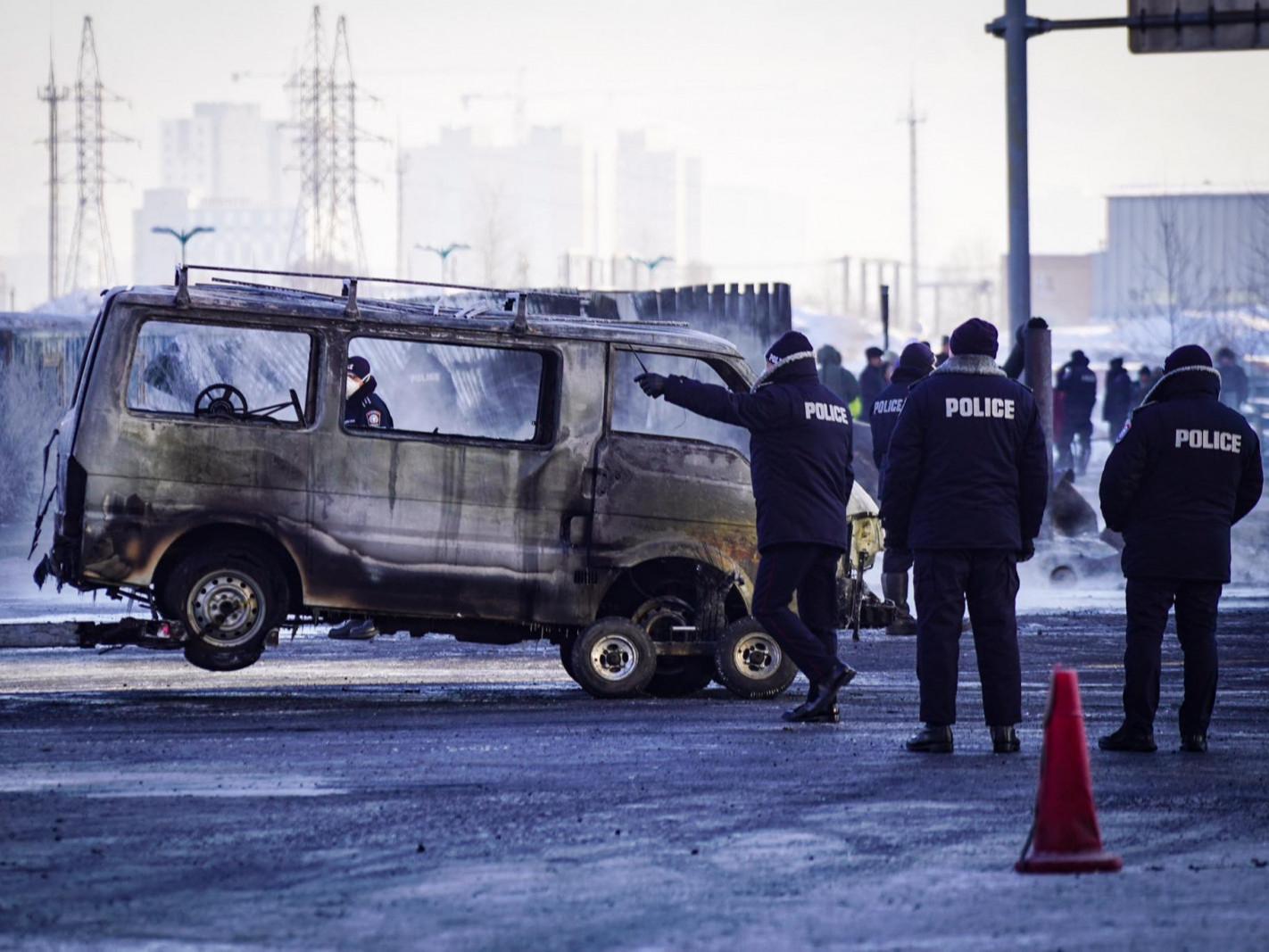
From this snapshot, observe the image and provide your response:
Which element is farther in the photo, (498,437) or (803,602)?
(498,437)

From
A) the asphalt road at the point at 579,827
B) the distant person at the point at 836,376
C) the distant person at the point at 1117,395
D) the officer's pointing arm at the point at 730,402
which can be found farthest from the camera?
the distant person at the point at 1117,395

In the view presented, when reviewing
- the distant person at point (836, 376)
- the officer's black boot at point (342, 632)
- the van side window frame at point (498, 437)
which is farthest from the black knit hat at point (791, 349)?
the distant person at point (836, 376)

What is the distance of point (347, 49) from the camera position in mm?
91312

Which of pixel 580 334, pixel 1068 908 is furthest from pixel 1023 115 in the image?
pixel 1068 908

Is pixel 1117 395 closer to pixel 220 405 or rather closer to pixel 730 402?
pixel 730 402

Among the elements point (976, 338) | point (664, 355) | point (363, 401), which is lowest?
point (363, 401)

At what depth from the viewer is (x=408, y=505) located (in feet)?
39.7

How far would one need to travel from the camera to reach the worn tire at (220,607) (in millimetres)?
11727

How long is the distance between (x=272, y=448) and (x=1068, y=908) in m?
6.49

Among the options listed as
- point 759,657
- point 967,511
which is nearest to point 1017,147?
point 759,657

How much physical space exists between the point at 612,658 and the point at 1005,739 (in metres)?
2.91

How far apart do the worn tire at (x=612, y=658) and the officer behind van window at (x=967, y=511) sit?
2.30 m

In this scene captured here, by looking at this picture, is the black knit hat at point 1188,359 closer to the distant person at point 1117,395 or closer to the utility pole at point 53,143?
the distant person at point 1117,395

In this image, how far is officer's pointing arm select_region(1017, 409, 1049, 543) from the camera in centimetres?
1035
